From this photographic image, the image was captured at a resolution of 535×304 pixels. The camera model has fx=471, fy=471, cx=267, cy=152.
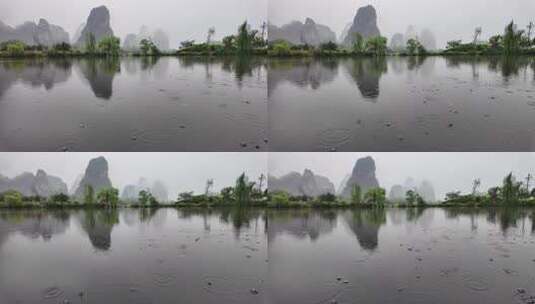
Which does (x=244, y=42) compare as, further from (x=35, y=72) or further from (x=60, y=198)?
(x=60, y=198)

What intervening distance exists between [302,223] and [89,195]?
4.11ft

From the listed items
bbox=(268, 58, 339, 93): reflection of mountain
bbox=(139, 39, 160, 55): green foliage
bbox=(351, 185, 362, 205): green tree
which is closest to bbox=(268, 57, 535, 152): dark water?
bbox=(268, 58, 339, 93): reflection of mountain

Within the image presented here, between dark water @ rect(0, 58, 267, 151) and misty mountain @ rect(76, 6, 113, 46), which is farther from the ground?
misty mountain @ rect(76, 6, 113, 46)

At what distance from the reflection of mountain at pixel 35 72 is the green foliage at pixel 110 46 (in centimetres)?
24

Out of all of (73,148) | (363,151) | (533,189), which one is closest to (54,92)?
(73,148)

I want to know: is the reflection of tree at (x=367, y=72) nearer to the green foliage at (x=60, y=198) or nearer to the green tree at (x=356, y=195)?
the green tree at (x=356, y=195)

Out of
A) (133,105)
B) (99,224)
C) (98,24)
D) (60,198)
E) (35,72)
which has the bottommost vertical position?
(99,224)

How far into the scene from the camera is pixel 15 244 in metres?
2.70

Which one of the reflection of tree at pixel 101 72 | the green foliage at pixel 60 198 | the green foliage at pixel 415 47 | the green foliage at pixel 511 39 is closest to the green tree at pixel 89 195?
the green foliage at pixel 60 198

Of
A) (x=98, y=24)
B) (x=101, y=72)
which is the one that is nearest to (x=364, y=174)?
(x=101, y=72)

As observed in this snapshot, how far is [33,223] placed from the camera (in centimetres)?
273

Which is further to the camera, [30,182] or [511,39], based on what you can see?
[511,39]

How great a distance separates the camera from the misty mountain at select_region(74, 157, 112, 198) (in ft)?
8.80

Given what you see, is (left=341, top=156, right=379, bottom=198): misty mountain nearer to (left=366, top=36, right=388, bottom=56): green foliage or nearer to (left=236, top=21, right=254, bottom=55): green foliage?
(left=366, top=36, right=388, bottom=56): green foliage
